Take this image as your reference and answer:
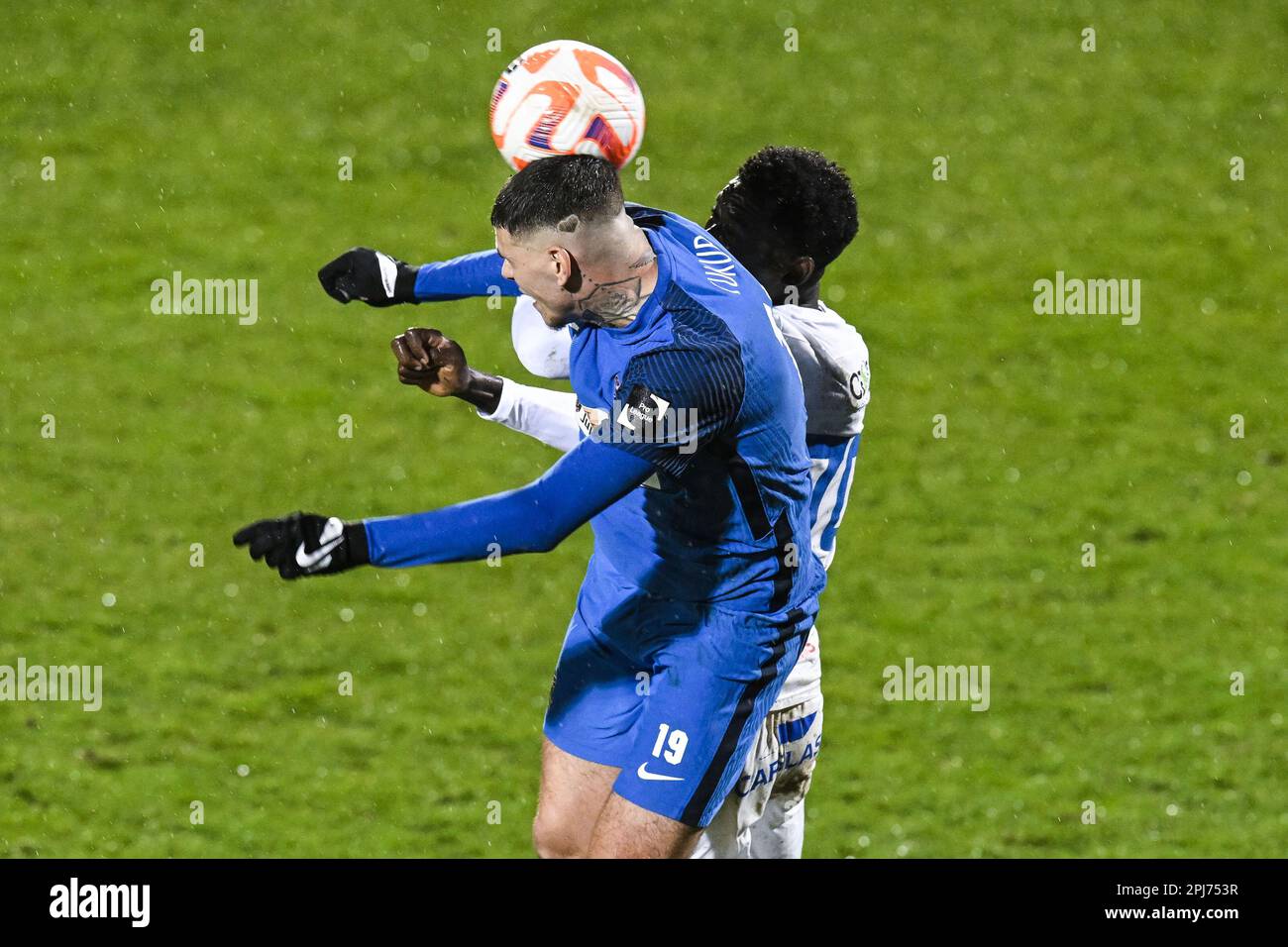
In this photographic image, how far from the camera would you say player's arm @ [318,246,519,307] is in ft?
21.8

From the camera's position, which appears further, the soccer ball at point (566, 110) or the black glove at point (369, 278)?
the black glove at point (369, 278)

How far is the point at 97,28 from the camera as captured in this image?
52.8 feet

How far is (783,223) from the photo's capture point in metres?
6.57

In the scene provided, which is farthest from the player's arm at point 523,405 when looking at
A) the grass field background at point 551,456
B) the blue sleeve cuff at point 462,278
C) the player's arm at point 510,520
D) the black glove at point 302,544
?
the grass field background at point 551,456

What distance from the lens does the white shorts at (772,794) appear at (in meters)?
6.46

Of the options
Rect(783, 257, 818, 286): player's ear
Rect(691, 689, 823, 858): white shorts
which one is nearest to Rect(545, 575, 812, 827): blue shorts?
Rect(691, 689, 823, 858): white shorts

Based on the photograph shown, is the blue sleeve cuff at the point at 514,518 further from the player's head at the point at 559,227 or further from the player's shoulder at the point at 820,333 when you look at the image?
the player's shoulder at the point at 820,333

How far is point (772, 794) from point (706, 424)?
1.83 m

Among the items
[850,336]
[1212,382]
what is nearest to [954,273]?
[1212,382]

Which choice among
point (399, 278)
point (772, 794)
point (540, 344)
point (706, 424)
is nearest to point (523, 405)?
point (540, 344)

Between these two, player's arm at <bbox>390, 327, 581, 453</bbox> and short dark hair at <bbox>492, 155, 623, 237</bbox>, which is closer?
short dark hair at <bbox>492, 155, 623, 237</bbox>

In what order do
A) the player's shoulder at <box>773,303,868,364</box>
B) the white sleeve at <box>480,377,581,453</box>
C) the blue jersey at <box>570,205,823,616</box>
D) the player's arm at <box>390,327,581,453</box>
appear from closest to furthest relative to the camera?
1. the blue jersey at <box>570,205,823,616</box>
2. the player's shoulder at <box>773,303,868,364</box>
3. the player's arm at <box>390,327,581,453</box>
4. the white sleeve at <box>480,377,581,453</box>

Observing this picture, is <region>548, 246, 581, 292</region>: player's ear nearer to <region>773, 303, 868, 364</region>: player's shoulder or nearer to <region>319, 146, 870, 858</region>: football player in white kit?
<region>319, 146, 870, 858</region>: football player in white kit

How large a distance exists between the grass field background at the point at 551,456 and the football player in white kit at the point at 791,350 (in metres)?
2.21
